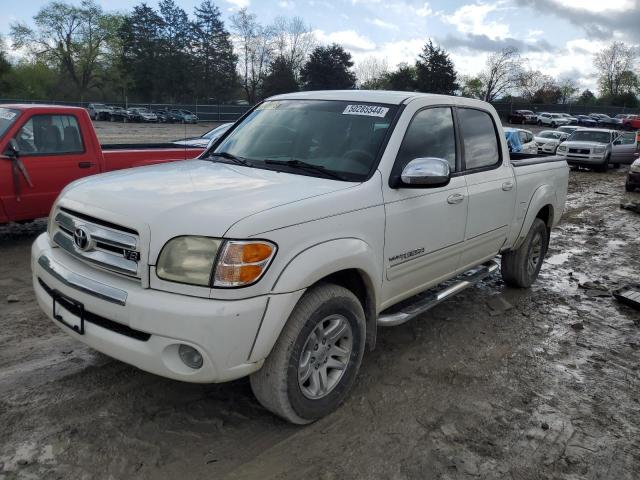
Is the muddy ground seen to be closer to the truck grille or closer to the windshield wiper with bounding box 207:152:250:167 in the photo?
the truck grille

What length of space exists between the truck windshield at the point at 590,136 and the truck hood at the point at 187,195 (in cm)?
2129

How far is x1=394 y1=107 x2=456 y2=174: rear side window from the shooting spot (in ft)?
12.3

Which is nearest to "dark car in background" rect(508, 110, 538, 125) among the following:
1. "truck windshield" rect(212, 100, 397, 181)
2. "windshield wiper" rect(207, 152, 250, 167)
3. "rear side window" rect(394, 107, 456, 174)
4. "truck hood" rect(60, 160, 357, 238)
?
"rear side window" rect(394, 107, 456, 174)

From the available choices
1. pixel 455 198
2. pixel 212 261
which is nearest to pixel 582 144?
pixel 455 198

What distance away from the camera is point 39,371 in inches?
144

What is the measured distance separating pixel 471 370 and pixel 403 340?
65 cm

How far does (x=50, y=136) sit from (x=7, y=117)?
51cm

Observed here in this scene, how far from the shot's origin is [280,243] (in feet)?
9.00

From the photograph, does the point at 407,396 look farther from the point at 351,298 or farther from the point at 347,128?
the point at 347,128

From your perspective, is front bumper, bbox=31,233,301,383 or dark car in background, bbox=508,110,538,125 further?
dark car in background, bbox=508,110,538,125

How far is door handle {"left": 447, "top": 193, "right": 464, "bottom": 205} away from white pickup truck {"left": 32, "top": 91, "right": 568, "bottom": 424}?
0.05 feet

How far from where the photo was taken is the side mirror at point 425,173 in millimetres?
3377

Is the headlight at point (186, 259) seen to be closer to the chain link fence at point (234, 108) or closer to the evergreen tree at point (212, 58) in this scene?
the chain link fence at point (234, 108)

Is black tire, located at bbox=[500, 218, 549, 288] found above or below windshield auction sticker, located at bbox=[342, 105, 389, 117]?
below
